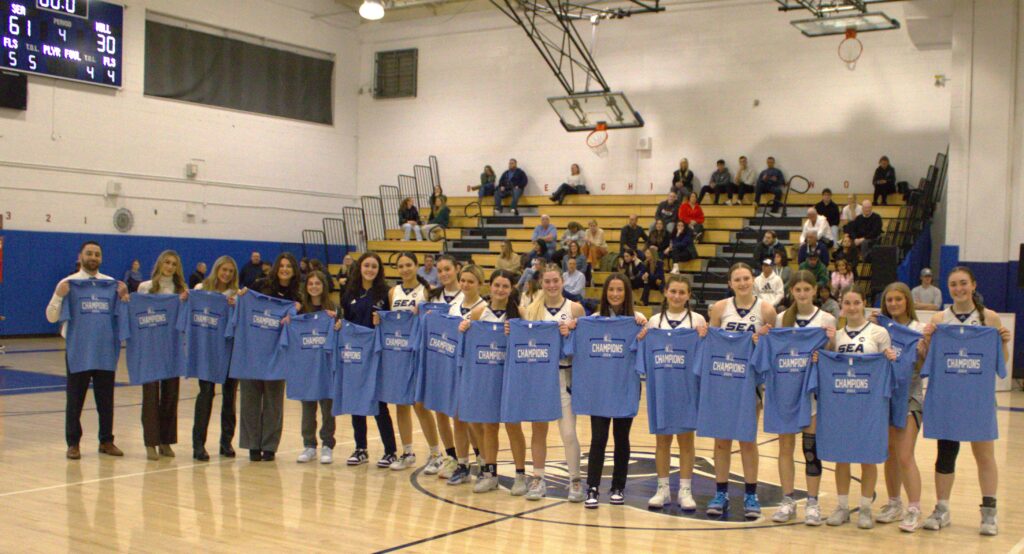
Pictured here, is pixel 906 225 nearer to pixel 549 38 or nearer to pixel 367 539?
pixel 549 38

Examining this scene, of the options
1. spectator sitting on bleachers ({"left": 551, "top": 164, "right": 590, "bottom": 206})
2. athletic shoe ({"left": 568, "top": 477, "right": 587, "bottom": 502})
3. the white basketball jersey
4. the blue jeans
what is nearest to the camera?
athletic shoe ({"left": 568, "top": 477, "right": 587, "bottom": 502})

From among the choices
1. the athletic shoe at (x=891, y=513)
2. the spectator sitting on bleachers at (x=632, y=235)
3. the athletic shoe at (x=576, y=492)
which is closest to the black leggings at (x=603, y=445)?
the athletic shoe at (x=576, y=492)

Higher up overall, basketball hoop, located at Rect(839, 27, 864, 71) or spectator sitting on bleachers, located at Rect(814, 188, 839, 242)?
basketball hoop, located at Rect(839, 27, 864, 71)

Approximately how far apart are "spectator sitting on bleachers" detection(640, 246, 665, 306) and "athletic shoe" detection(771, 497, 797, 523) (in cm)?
1085

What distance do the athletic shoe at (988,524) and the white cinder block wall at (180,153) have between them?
60.5ft

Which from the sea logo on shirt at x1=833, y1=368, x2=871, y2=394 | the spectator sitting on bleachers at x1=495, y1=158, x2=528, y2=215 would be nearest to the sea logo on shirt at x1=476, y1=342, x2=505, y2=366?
the sea logo on shirt at x1=833, y1=368, x2=871, y2=394

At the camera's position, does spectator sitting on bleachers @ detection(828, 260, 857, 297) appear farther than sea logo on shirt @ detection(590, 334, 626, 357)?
Yes

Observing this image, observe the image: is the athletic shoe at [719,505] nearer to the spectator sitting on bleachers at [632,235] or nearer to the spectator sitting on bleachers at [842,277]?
the spectator sitting on bleachers at [842,277]

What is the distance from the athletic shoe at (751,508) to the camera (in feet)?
21.4

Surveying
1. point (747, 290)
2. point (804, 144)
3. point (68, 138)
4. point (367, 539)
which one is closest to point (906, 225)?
point (804, 144)

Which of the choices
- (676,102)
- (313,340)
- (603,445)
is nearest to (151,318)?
(313,340)

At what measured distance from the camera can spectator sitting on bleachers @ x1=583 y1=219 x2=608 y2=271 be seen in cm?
1889

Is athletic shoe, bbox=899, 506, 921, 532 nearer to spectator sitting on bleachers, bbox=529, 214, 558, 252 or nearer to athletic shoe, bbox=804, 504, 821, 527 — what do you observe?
athletic shoe, bbox=804, 504, 821, 527

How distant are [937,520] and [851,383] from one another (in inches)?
41.3
